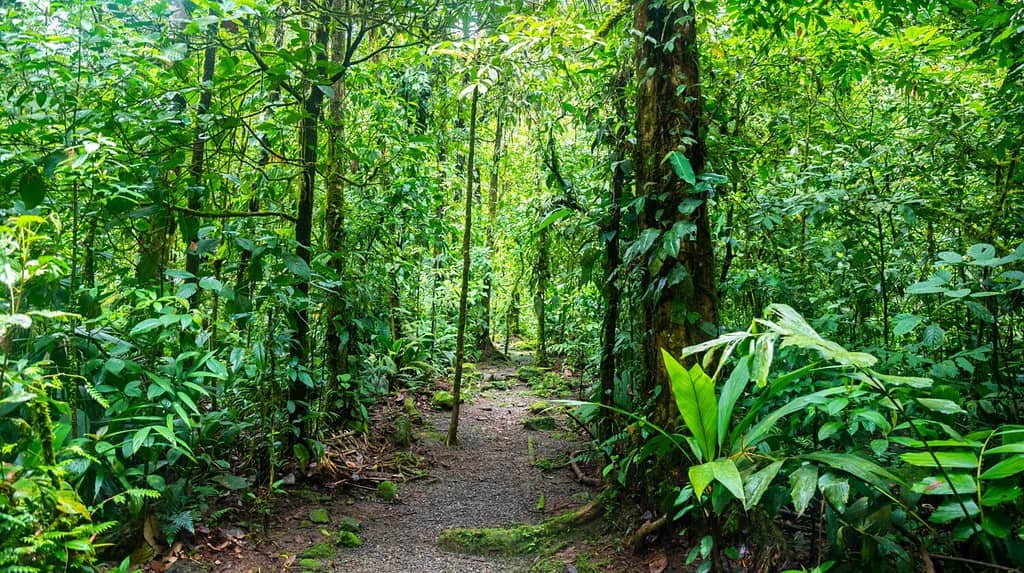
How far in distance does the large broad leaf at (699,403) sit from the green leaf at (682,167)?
1255mm

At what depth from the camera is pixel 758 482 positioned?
1.82m

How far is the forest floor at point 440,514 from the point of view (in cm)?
323

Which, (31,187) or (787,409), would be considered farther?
(31,187)

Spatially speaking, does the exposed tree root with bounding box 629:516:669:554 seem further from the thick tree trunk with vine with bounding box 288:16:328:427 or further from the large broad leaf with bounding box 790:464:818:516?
the thick tree trunk with vine with bounding box 288:16:328:427

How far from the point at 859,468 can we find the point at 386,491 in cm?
359

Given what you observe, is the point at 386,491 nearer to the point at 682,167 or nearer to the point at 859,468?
the point at 682,167

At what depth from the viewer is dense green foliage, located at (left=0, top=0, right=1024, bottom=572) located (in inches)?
72.9

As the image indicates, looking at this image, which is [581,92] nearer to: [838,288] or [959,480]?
[838,288]

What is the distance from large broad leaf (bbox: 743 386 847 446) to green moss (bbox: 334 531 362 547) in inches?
105

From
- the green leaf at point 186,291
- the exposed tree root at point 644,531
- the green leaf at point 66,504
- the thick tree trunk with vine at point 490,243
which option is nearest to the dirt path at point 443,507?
the exposed tree root at point 644,531

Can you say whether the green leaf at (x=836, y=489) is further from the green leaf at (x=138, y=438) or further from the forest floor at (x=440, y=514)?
the green leaf at (x=138, y=438)

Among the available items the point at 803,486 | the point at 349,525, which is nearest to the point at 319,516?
the point at 349,525

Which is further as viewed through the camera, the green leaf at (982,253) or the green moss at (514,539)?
the green moss at (514,539)

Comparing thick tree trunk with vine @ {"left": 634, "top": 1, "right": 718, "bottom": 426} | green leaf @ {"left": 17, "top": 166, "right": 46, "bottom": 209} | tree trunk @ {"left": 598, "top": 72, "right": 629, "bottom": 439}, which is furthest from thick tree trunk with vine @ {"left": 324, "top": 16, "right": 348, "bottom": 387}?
thick tree trunk with vine @ {"left": 634, "top": 1, "right": 718, "bottom": 426}
